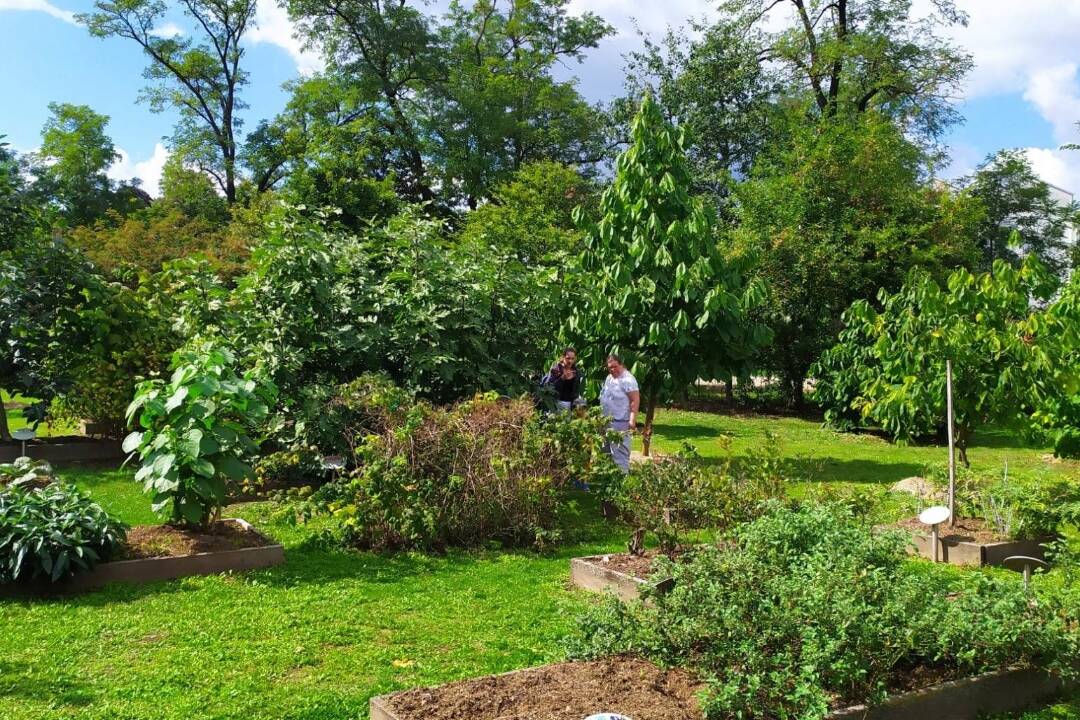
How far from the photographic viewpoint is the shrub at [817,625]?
164 inches

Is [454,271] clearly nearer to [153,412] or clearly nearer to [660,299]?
[660,299]

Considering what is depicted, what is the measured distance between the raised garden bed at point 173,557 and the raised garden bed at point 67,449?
5.88 m

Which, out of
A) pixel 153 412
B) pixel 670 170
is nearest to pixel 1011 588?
pixel 153 412

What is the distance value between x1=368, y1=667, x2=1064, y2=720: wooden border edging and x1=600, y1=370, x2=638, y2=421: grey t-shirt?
19.7 feet

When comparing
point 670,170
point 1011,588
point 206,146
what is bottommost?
point 1011,588

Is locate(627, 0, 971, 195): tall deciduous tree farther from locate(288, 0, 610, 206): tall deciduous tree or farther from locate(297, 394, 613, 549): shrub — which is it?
locate(297, 394, 613, 549): shrub

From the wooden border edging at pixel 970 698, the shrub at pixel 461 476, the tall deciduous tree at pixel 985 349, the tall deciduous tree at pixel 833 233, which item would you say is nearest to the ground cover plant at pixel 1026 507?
the tall deciduous tree at pixel 985 349

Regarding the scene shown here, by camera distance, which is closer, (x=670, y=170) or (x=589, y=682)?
(x=589, y=682)

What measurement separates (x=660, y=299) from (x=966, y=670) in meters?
8.15

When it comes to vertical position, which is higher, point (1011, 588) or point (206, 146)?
point (206, 146)

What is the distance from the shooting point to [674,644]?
15.7 ft

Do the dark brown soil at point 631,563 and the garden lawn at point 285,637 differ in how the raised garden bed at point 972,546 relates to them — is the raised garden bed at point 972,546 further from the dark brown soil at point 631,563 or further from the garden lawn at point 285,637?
the garden lawn at point 285,637

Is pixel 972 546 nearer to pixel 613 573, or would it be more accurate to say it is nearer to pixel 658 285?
pixel 613 573

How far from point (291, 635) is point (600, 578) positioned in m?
2.34
